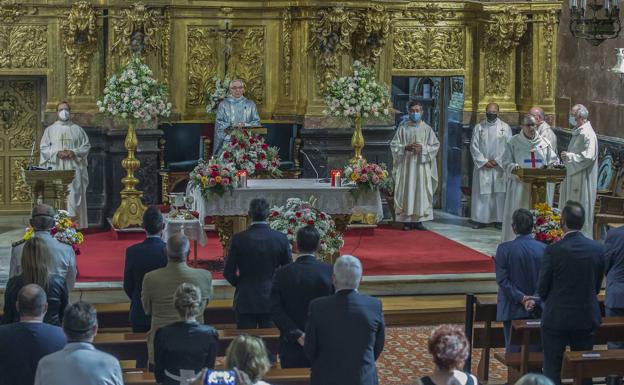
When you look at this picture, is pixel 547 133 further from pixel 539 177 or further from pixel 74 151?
pixel 74 151

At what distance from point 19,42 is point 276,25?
13.2 feet

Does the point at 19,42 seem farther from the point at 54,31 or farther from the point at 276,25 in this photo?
the point at 276,25

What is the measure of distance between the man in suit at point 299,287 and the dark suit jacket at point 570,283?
1.86 metres

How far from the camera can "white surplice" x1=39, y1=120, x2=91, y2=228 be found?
19.0 metres

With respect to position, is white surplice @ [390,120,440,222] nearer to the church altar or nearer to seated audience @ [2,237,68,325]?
the church altar

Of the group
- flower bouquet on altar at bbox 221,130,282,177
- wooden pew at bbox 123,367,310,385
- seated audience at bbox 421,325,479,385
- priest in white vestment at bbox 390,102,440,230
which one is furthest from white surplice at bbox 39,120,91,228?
seated audience at bbox 421,325,479,385

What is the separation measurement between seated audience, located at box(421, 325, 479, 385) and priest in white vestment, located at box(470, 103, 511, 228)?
13127 millimetres

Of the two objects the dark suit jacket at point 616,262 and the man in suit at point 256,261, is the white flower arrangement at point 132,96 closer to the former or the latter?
the man in suit at point 256,261

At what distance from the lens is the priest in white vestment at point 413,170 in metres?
20.3

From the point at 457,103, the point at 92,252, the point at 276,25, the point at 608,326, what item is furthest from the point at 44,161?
the point at 608,326

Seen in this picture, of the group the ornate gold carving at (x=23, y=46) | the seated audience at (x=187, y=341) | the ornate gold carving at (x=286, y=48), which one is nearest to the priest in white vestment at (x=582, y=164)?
the ornate gold carving at (x=286, y=48)

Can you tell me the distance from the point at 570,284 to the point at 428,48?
1142 centimetres

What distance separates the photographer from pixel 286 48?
68.9 ft

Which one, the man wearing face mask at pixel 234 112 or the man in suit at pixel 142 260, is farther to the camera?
the man wearing face mask at pixel 234 112
